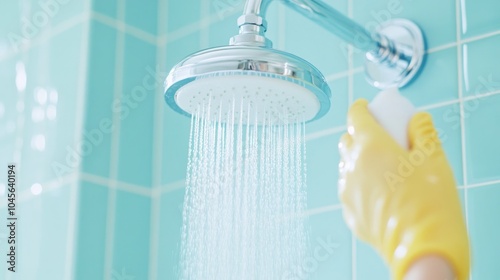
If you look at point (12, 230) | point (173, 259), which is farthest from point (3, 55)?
point (173, 259)

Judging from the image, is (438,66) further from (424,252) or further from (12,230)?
(12,230)

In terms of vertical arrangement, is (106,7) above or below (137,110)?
above

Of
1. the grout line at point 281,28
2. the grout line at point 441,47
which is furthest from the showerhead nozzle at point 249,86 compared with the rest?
the grout line at point 281,28

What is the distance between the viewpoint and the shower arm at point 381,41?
1110mm

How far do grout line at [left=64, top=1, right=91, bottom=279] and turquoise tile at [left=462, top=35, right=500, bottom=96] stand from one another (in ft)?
1.83

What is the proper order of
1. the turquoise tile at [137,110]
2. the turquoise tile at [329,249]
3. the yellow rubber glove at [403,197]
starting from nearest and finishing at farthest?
the yellow rubber glove at [403,197] < the turquoise tile at [329,249] < the turquoise tile at [137,110]

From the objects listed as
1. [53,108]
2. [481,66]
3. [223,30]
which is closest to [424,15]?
[481,66]

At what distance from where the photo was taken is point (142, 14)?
1.57 metres

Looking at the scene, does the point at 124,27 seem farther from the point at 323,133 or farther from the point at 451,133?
the point at 451,133

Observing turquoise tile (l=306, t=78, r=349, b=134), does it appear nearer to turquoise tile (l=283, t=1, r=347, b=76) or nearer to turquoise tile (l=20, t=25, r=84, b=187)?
turquoise tile (l=283, t=1, r=347, b=76)

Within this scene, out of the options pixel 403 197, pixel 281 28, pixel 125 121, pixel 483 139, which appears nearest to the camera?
pixel 403 197

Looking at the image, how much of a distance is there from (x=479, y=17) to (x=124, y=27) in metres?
0.58

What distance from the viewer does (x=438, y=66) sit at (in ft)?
3.89

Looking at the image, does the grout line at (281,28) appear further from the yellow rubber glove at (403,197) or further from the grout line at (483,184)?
the yellow rubber glove at (403,197)
